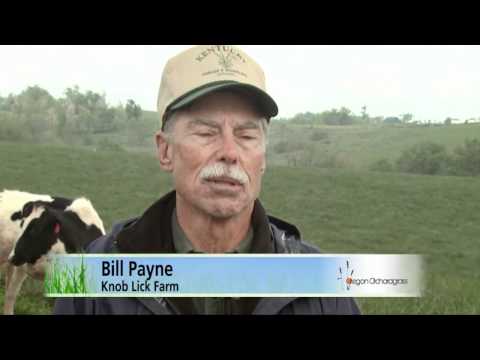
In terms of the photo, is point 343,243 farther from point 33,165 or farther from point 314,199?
point 33,165

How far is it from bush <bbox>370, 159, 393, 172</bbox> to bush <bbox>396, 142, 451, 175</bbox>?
5 cm

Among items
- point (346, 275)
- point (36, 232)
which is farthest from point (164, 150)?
point (36, 232)

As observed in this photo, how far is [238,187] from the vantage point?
3.21 meters

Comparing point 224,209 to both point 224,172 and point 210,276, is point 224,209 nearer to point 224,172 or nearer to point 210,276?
point 224,172

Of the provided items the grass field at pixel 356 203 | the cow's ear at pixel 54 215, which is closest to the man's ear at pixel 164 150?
the grass field at pixel 356 203

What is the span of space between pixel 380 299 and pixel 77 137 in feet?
6.30

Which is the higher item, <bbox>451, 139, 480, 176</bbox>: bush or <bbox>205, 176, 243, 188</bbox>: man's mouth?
<bbox>451, 139, 480, 176</bbox>: bush

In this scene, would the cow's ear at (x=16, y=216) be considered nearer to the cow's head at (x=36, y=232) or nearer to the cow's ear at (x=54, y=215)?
the cow's head at (x=36, y=232)

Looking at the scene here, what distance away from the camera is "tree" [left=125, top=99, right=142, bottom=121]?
3844 millimetres

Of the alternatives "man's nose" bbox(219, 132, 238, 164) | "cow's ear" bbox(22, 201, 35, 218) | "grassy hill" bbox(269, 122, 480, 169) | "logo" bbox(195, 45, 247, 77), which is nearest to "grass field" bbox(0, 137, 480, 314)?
"grassy hill" bbox(269, 122, 480, 169)

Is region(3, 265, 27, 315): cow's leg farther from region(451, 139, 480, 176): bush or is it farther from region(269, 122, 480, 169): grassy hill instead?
region(451, 139, 480, 176): bush

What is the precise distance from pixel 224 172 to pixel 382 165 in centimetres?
126
